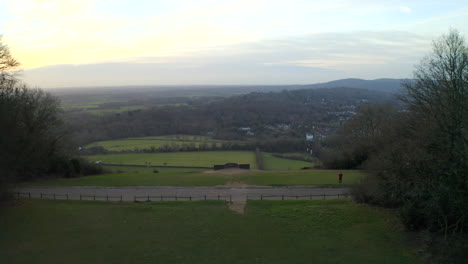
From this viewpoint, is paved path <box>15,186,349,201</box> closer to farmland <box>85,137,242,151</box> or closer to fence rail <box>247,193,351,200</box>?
fence rail <box>247,193,351,200</box>

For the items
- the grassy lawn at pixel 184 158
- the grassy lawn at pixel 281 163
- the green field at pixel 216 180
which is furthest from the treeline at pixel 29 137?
the grassy lawn at pixel 281 163

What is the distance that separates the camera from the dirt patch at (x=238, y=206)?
62.2 ft

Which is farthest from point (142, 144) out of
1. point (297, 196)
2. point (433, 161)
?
point (433, 161)

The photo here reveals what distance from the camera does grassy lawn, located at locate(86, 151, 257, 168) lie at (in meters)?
41.3

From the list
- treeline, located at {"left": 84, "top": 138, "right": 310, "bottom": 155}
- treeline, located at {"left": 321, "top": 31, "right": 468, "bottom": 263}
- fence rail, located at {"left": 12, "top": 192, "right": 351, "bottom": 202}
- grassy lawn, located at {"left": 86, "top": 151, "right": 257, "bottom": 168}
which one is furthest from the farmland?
treeline, located at {"left": 321, "top": 31, "right": 468, "bottom": 263}

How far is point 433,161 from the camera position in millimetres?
13133

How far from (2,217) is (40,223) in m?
2.62

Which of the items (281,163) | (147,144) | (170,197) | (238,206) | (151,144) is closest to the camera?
(238,206)

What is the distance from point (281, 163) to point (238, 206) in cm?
2305

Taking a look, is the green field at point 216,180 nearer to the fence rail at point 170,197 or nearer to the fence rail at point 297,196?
the fence rail at point 297,196

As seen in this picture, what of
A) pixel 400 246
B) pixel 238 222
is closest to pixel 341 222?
pixel 400 246

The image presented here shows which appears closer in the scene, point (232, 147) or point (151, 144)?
point (232, 147)

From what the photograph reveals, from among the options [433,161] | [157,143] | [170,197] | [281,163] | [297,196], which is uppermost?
[433,161]

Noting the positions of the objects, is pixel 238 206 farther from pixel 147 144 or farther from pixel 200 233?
pixel 147 144
